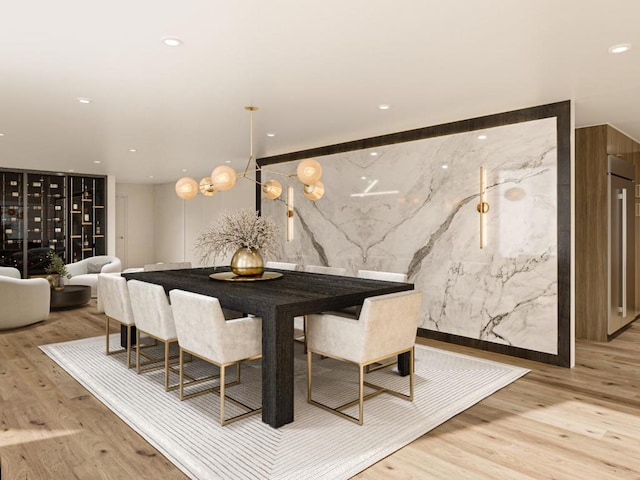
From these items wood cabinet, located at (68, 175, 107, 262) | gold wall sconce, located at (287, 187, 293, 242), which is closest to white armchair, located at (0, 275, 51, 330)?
gold wall sconce, located at (287, 187, 293, 242)

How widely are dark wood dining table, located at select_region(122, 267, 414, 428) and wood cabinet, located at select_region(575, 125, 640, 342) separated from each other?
104 inches

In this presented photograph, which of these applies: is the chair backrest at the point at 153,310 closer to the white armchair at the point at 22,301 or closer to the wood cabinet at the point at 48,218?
the white armchair at the point at 22,301

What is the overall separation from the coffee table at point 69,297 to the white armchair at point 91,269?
2.17 feet

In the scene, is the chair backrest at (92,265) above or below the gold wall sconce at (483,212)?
below

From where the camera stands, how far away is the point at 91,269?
844 centimetres

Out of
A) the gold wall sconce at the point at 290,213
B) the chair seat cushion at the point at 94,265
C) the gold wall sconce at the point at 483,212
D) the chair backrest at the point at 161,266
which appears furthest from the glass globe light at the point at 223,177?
the chair seat cushion at the point at 94,265

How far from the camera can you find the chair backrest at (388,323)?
9.32 ft

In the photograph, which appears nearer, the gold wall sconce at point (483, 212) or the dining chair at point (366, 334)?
the dining chair at point (366, 334)

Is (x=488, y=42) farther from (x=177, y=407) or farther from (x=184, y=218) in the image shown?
(x=184, y=218)

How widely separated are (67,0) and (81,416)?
2.55 meters

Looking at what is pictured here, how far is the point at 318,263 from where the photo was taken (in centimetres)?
643

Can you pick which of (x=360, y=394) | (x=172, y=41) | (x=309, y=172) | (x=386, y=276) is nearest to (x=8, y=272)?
(x=309, y=172)

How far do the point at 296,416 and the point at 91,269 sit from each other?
6.93m

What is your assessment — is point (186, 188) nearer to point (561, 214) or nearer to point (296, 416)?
point (296, 416)
